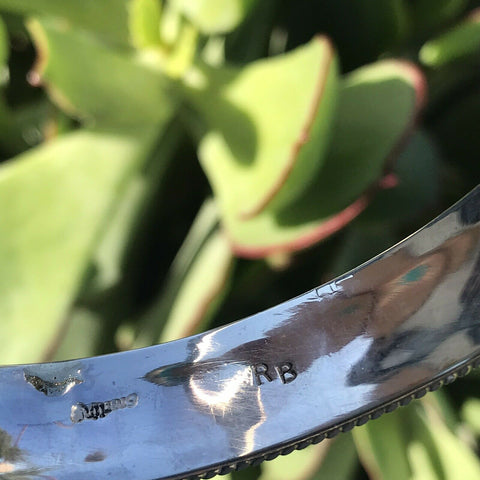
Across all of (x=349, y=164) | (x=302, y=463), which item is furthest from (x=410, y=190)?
(x=302, y=463)

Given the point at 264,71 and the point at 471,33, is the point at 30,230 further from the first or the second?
the point at 471,33

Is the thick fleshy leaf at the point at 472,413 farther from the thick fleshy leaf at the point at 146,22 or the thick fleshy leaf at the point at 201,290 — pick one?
the thick fleshy leaf at the point at 146,22

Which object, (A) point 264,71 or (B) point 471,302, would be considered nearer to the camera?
(B) point 471,302

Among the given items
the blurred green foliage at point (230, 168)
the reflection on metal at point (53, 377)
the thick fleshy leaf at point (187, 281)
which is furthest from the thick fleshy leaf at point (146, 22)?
the reflection on metal at point (53, 377)

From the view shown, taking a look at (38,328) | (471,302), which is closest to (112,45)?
(38,328)

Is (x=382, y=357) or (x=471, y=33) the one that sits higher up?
(x=471, y=33)

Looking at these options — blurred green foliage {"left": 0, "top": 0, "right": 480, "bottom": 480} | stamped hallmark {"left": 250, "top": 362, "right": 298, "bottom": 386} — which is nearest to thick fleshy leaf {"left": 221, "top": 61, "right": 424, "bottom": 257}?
blurred green foliage {"left": 0, "top": 0, "right": 480, "bottom": 480}

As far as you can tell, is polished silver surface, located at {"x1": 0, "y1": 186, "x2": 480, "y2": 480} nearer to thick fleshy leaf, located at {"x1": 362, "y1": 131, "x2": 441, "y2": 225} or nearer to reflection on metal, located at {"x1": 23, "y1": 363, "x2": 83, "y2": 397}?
reflection on metal, located at {"x1": 23, "y1": 363, "x2": 83, "y2": 397}
